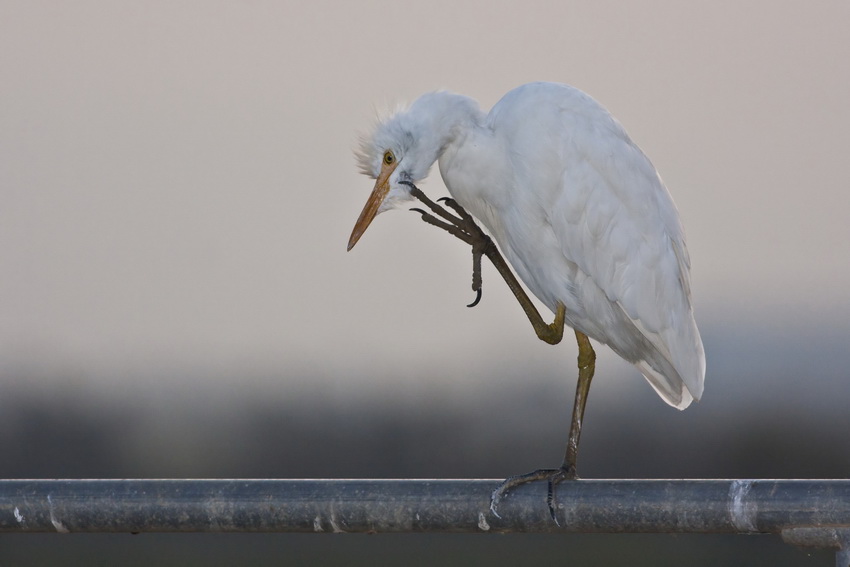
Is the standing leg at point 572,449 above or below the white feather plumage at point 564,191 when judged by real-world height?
below

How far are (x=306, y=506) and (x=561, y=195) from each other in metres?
2.13

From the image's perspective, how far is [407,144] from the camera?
4.78 meters

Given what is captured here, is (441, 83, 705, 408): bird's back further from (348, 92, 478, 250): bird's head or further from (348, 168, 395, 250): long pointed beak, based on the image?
(348, 168, 395, 250): long pointed beak

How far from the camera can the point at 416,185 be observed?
4.88 m

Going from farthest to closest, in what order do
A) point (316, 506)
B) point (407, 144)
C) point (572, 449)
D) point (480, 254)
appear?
point (480, 254) < point (407, 144) < point (572, 449) < point (316, 506)

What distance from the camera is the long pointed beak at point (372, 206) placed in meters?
4.80

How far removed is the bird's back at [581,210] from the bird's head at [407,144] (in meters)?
0.12

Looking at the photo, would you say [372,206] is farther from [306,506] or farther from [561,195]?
[306,506]

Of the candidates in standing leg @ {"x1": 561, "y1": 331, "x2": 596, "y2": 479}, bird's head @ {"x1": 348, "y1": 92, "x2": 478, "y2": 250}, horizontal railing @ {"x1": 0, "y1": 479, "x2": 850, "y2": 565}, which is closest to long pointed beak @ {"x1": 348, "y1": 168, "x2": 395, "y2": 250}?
bird's head @ {"x1": 348, "y1": 92, "x2": 478, "y2": 250}

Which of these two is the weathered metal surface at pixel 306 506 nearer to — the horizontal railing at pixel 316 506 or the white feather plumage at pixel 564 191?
the horizontal railing at pixel 316 506


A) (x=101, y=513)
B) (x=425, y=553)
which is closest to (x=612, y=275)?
(x=101, y=513)

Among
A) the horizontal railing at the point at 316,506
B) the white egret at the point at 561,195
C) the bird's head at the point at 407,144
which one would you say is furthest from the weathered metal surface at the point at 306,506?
the bird's head at the point at 407,144

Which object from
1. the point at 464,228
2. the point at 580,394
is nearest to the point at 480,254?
the point at 464,228

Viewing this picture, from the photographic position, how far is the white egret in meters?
4.77
